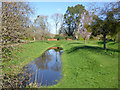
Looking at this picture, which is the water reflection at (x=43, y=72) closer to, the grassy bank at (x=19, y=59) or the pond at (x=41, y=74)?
the pond at (x=41, y=74)

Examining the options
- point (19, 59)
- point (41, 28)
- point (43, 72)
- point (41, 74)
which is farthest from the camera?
point (41, 28)

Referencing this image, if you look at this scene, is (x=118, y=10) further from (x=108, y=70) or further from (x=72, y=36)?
(x=72, y=36)

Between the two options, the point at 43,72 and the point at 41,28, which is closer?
the point at 43,72

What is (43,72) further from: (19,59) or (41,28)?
(41,28)

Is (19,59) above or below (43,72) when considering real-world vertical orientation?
above

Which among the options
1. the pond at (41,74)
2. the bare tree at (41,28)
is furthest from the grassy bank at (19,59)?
the bare tree at (41,28)

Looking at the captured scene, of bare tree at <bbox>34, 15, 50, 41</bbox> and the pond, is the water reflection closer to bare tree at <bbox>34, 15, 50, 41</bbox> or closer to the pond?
the pond

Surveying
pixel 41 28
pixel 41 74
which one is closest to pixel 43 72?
pixel 41 74

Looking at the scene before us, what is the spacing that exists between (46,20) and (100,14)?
3496 cm

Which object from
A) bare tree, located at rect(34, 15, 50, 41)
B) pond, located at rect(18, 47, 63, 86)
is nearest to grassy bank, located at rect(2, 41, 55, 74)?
pond, located at rect(18, 47, 63, 86)

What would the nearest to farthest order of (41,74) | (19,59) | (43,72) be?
1. (19,59)
2. (41,74)
3. (43,72)

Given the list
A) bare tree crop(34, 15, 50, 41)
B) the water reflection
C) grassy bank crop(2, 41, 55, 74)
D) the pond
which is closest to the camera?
grassy bank crop(2, 41, 55, 74)

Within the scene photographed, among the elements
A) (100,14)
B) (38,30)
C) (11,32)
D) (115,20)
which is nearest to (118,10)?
(115,20)

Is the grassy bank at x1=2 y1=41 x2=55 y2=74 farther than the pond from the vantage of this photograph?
No
